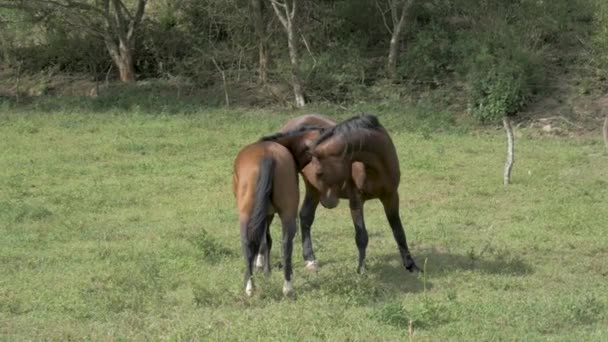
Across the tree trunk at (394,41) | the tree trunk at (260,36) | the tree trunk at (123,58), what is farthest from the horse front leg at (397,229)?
the tree trunk at (123,58)

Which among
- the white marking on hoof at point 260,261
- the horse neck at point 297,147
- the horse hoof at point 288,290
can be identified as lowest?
the white marking on hoof at point 260,261

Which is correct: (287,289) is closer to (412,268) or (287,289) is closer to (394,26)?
(412,268)

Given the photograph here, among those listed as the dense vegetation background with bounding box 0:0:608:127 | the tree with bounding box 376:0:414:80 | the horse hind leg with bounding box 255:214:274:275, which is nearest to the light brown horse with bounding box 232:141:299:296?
the horse hind leg with bounding box 255:214:274:275

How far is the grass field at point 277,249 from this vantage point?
674cm

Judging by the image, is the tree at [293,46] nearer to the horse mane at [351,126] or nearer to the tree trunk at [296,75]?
the tree trunk at [296,75]

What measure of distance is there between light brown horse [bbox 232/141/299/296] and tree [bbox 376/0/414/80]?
12.6m

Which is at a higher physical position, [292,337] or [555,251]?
[292,337]

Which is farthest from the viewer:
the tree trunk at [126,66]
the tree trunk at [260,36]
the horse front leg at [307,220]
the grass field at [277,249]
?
the tree trunk at [126,66]

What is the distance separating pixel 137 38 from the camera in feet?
73.9

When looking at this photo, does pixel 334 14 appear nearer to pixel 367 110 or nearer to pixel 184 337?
pixel 367 110

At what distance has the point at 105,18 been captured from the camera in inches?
834

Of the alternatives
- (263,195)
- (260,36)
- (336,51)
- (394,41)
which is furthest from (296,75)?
(263,195)

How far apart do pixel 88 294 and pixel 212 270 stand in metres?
1.28

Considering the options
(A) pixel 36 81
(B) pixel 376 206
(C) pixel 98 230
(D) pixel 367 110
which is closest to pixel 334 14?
(D) pixel 367 110
